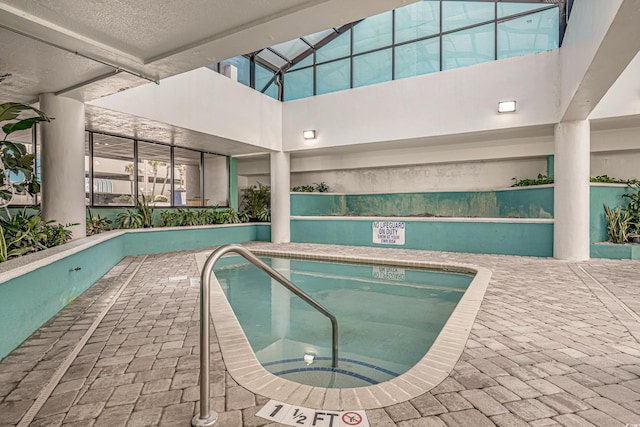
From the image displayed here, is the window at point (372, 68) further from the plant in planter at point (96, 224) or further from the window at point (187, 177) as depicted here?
the plant in planter at point (96, 224)

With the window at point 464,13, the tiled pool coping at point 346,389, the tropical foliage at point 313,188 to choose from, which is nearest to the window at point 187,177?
the tropical foliage at point 313,188

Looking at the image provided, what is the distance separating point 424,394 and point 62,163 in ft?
19.8

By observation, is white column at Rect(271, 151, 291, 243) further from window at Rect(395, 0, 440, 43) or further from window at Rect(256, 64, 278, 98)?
window at Rect(395, 0, 440, 43)

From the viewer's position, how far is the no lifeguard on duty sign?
1.64m

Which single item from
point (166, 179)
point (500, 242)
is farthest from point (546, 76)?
point (166, 179)

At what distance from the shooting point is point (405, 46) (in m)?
8.82

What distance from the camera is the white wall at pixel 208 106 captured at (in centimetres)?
668

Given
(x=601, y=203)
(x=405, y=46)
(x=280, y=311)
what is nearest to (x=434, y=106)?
(x=405, y=46)

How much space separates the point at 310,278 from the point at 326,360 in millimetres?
3050

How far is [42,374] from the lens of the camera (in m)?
2.20

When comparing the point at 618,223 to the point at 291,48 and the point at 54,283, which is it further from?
the point at 54,283

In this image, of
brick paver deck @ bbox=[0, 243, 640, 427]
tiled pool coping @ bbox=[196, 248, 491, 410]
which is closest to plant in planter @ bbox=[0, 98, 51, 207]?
brick paver deck @ bbox=[0, 243, 640, 427]

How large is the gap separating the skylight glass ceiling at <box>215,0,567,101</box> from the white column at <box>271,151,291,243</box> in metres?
2.03

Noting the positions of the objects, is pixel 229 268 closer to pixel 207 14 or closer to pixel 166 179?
pixel 207 14
